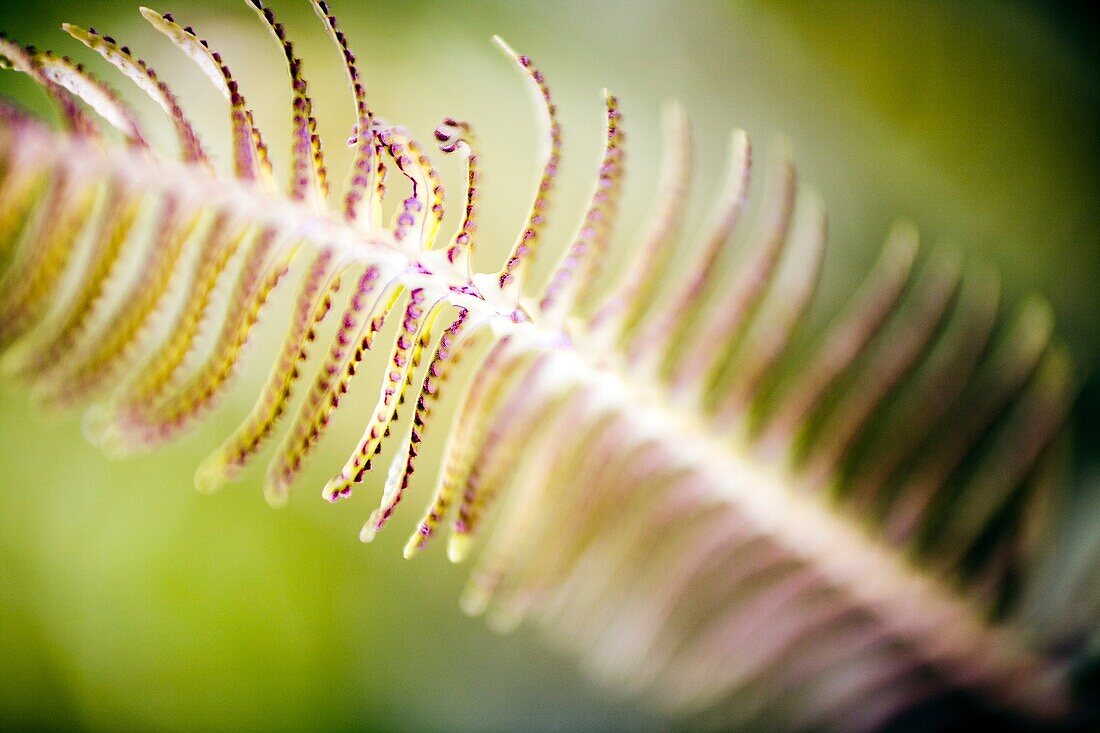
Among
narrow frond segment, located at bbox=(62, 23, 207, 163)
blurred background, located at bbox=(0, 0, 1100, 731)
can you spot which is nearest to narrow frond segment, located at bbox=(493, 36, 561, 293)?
narrow frond segment, located at bbox=(62, 23, 207, 163)

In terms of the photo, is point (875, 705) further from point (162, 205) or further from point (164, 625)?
point (164, 625)

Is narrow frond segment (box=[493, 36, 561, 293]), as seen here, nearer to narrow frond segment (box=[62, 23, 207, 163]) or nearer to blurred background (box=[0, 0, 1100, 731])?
narrow frond segment (box=[62, 23, 207, 163])

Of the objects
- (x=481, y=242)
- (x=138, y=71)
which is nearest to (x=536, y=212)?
(x=138, y=71)

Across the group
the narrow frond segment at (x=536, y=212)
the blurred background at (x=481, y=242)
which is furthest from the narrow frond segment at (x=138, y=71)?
the blurred background at (x=481, y=242)

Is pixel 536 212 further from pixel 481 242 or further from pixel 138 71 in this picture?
pixel 481 242

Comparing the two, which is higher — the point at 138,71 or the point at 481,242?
the point at 481,242

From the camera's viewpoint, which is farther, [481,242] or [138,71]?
[481,242]

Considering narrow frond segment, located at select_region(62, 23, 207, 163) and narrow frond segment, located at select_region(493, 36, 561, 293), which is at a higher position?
narrow frond segment, located at select_region(493, 36, 561, 293)

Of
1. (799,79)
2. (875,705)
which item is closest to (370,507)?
(875,705)

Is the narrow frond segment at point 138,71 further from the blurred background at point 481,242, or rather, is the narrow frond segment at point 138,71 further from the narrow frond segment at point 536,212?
the blurred background at point 481,242
